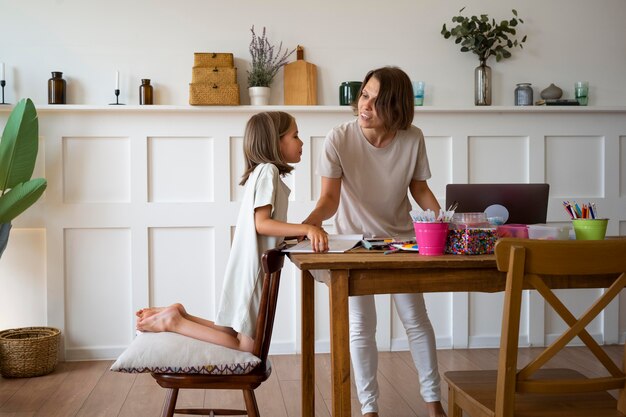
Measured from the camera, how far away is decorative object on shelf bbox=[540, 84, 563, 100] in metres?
4.11

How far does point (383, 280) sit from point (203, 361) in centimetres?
57

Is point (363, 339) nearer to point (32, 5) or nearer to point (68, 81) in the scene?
point (68, 81)

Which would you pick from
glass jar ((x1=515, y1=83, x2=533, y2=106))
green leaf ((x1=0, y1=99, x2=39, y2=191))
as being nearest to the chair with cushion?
green leaf ((x1=0, y1=99, x2=39, y2=191))

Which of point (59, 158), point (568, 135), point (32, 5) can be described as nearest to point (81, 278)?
point (59, 158)

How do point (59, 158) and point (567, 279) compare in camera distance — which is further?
point (59, 158)

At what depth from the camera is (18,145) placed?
3.48m

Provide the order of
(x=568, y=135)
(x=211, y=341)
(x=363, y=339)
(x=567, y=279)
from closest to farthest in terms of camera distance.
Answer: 1. (x=567, y=279)
2. (x=211, y=341)
3. (x=363, y=339)
4. (x=568, y=135)

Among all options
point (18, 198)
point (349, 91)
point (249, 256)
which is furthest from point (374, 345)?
point (18, 198)

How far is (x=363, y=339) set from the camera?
2.59 metres

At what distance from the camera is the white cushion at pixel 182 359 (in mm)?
1991

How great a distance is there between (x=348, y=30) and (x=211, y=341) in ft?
8.11

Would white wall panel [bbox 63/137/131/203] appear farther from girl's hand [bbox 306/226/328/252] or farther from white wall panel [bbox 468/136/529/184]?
girl's hand [bbox 306/226/328/252]

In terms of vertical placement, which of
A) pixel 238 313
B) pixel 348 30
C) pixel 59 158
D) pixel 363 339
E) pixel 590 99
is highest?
pixel 348 30

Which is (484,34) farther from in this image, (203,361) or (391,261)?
(203,361)
